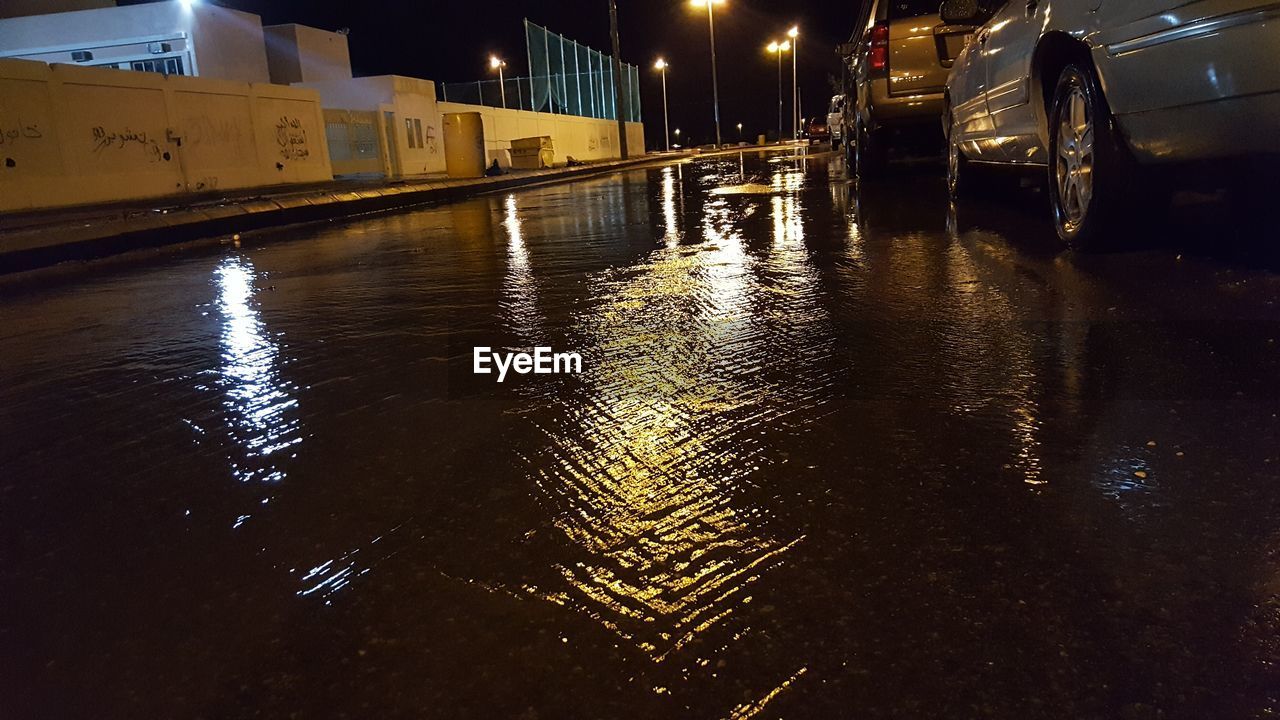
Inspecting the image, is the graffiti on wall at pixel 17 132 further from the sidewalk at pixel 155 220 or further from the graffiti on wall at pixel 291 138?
the graffiti on wall at pixel 291 138

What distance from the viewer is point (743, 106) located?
8150 cm

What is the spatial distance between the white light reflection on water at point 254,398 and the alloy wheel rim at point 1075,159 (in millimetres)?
4238

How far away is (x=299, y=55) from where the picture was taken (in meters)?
36.8

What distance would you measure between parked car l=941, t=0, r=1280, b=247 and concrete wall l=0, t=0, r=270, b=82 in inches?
1225

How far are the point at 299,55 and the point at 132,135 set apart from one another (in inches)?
832

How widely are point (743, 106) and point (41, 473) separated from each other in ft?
272

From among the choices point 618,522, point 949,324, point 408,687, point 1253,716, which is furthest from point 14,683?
point 949,324

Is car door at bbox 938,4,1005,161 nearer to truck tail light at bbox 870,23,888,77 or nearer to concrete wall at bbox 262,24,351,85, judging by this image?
truck tail light at bbox 870,23,888,77

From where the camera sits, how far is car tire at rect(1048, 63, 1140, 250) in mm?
4551

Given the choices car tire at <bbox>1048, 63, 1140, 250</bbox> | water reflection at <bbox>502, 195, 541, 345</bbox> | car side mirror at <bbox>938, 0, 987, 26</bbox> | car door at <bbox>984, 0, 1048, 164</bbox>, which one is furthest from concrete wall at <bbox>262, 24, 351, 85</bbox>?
car tire at <bbox>1048, 63, 1140, 250</bbox>

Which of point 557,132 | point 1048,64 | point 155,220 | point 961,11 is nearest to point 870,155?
point 961,11

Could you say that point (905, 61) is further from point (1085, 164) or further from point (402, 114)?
point (402, 114)

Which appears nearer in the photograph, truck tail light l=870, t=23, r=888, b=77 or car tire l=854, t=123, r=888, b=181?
Answer: truck tail light l=870, t=23, r=888, b=77

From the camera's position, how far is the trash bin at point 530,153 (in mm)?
32562
